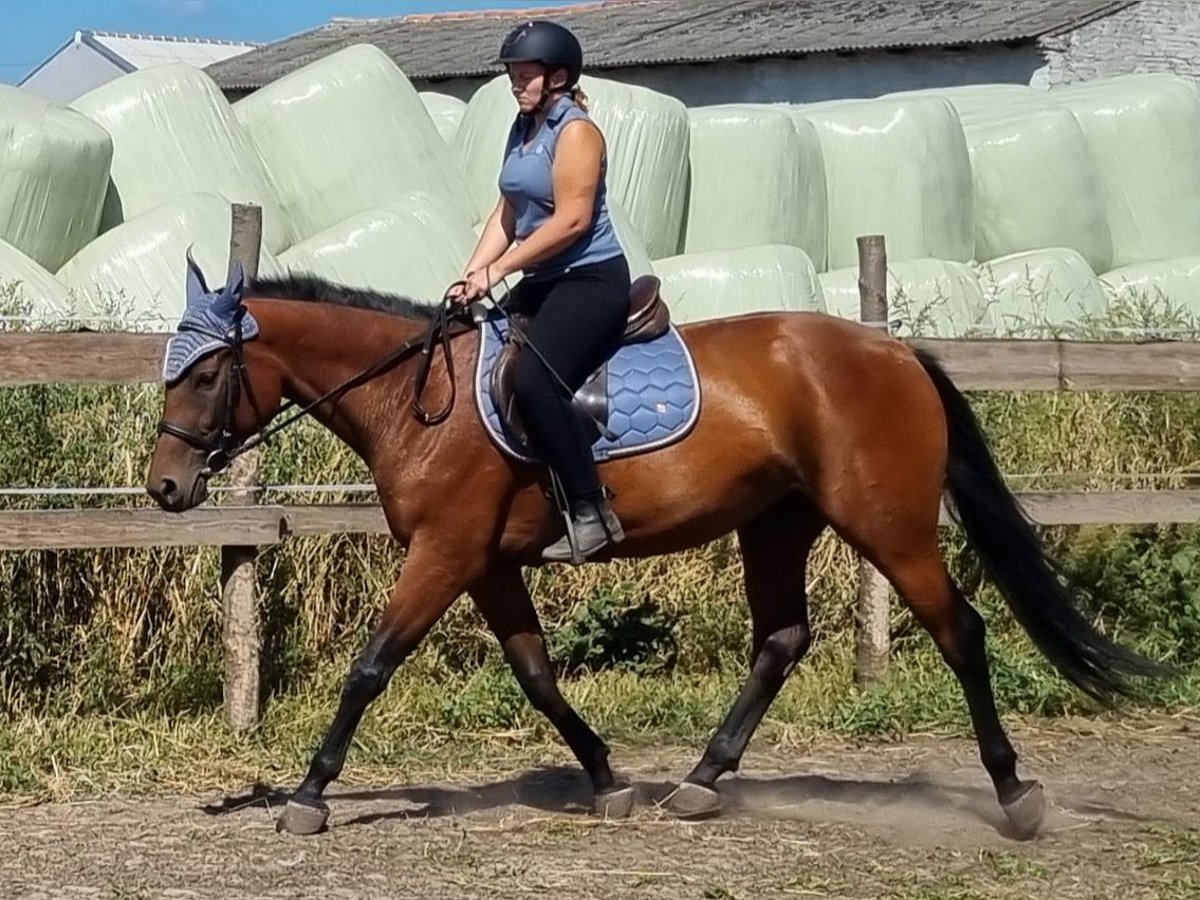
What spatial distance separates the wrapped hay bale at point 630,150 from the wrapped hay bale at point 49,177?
2450 millimetres

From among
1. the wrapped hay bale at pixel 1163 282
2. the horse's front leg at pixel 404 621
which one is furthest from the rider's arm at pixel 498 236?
the wrapped hay bale at pixel 1163 282

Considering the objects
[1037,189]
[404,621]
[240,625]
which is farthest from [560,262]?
[1037,189]

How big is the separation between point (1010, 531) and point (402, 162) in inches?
244

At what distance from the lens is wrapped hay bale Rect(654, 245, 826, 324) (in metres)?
10.4

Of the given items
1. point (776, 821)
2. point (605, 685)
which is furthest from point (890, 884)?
point (605, 685)

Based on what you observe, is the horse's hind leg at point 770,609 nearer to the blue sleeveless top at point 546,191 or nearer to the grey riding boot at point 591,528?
the grey riding boot at point 591,528

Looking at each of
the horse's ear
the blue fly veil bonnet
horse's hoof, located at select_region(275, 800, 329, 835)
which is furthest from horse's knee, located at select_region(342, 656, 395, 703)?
the horse's ear

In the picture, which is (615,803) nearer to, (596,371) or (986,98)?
(596,371)

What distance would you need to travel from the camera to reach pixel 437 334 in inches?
228

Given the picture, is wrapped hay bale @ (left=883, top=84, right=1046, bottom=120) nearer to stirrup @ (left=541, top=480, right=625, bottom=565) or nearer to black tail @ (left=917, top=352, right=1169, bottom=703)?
black tail @ (left=917, top=352, right=1169, bottom=703)

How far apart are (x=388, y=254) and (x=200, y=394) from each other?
4.83 meters

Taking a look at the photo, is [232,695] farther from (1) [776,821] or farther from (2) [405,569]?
(1) [776,821]

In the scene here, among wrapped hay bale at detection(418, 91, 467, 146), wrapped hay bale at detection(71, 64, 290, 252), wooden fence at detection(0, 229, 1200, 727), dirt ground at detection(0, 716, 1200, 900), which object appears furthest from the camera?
wrapped hay bale at detection(418, 91, 467, 146)

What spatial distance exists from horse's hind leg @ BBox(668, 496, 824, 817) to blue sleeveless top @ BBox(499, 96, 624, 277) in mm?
1184
